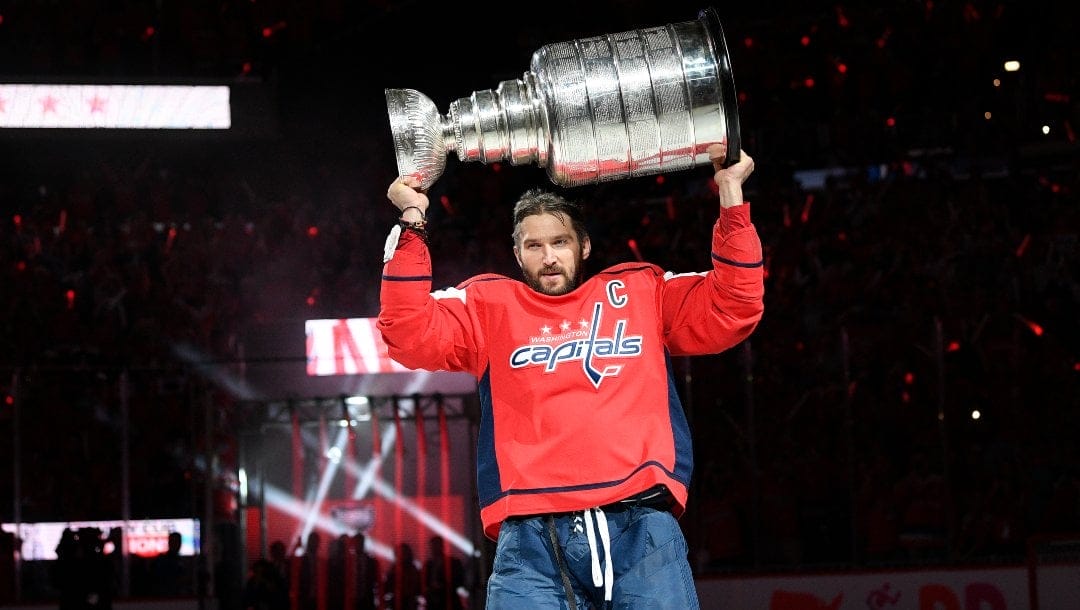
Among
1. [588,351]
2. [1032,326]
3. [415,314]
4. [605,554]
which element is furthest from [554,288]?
[1032,326]

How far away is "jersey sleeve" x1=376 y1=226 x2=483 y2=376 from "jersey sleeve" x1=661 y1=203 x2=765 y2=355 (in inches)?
23.5

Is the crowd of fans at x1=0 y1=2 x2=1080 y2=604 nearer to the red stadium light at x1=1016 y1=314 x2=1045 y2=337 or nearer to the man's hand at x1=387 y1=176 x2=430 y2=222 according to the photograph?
the red stadium light at x1=1016 y1=314 x2=1045 y2=337

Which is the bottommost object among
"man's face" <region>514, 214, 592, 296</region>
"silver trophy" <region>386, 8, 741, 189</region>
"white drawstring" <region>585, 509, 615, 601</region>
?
"white drawstring" <region>585, 509, 615, 601</region>

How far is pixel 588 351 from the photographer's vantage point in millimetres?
3379

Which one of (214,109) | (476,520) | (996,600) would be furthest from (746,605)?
(214,109)

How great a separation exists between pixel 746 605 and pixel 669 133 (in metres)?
6.75

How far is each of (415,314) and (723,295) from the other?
2.72ft

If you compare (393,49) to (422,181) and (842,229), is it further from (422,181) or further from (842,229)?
(422,181)

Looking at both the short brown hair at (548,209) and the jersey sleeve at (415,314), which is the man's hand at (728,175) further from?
the jersey sleeve at (415,314)

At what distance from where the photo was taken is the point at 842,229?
13.0 m

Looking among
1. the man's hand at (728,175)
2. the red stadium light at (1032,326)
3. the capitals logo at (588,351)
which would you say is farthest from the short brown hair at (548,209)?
the red stadium light at (1032,326)

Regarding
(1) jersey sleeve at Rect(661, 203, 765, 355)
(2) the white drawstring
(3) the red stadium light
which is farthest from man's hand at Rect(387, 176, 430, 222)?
(3) the red stadium light

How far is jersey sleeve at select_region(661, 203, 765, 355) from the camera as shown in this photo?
3365 millimetres

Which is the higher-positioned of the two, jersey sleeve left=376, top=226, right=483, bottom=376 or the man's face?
the man's face
